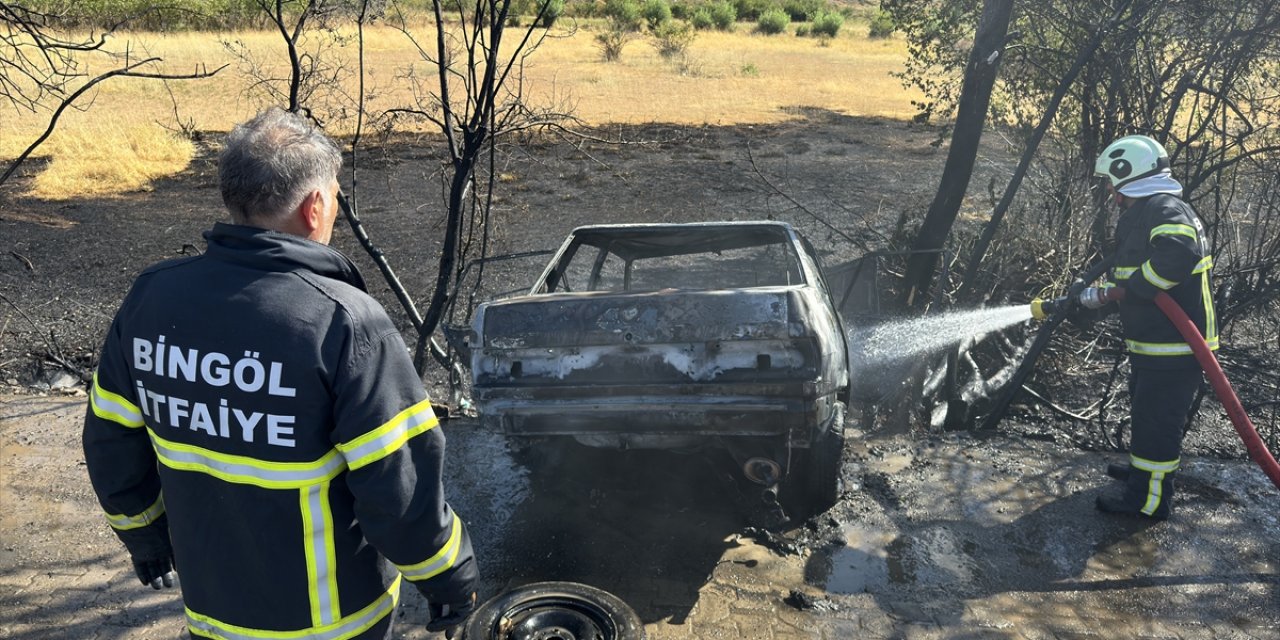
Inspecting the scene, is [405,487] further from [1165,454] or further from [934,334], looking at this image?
[934,334]

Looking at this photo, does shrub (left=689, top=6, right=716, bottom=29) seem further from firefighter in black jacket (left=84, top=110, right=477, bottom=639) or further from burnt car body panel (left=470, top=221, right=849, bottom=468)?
firefighter in black jacket (left=84, top=110, right=477, bottom=639)

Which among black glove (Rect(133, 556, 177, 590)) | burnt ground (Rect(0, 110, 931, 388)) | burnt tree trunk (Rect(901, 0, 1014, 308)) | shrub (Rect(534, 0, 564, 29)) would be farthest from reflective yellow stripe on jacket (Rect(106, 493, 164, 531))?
burnt tree trunk (Rect(901, 0, 1014, 308))

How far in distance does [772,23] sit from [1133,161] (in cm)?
3968

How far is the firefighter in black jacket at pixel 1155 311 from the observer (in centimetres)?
457

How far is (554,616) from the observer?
3.54m

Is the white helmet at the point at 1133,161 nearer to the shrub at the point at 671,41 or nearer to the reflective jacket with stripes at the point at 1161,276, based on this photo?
the reflective jacket with stripes at the point at 1161,276

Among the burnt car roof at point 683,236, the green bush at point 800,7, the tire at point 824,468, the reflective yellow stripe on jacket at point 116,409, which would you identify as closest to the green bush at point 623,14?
the green bush at point 800,7

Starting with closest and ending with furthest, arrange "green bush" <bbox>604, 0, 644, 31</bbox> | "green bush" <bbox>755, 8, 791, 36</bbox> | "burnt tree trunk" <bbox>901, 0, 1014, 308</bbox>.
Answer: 1. "burnt tree trunk" <bbox>901, 0, 1014, 308</bbox>
2. "green bush" <bbox>604, 0, 644, 31</bbox>
3. "green bush" <bbox>755, 8, 791, 36</bbox>

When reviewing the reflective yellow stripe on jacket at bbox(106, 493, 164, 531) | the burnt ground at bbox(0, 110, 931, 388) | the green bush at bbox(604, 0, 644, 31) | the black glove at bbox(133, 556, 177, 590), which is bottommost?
the burnt ground at bbox(0, 110, 931, 388)

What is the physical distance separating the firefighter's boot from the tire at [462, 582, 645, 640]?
2.89 metres

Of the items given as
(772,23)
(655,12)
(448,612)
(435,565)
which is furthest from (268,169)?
(772,23)

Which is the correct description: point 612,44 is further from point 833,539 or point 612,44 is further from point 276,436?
point 276,436

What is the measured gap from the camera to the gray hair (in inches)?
78.2

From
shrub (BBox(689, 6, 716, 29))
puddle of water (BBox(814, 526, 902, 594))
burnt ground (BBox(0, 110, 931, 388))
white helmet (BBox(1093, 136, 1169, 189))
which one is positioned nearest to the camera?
puddle of water (BBox(814, 526, 902, 594))
